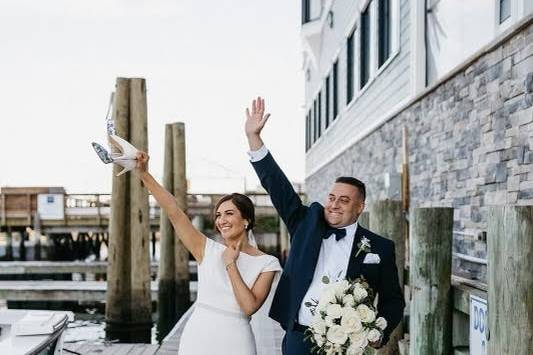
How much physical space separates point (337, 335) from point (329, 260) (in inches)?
23.2

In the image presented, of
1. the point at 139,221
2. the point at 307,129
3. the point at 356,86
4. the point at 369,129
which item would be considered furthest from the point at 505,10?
the point at 307,129

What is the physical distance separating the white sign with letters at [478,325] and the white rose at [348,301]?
3.60 ft

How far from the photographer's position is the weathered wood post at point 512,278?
2.77 meters

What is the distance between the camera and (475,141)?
627cm

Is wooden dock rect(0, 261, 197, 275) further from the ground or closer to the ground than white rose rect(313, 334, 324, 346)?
closer to the ground

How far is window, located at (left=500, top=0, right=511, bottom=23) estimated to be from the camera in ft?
18.5

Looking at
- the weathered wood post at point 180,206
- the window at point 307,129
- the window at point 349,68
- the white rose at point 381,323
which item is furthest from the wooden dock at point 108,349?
the window at point 307,129

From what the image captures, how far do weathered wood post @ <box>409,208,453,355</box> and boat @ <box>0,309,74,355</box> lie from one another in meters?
3.28

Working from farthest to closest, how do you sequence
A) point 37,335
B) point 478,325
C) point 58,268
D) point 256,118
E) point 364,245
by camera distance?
point 58,268 → point 37,335 → point 478,325 → point 256,118 → point 364,245

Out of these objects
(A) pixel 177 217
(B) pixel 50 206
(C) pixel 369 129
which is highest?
(C) pixel 369 129

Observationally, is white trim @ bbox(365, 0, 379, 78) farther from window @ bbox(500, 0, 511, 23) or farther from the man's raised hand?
the man's raised hand

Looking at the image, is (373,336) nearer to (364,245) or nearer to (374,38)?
(364,245)

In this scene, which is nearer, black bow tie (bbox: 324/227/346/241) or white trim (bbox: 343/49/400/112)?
black bow tie (bbox: 324/227/346/241)

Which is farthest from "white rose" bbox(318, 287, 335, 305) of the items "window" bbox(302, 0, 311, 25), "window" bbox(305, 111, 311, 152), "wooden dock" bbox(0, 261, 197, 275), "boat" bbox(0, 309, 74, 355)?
"window" bbox(305, 111, 311, 152)
